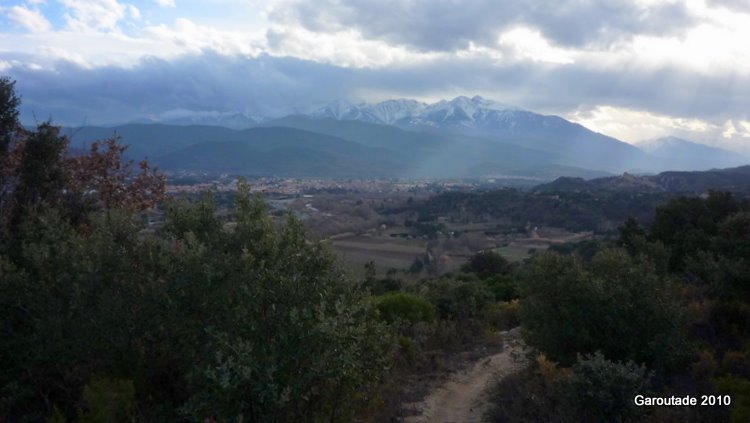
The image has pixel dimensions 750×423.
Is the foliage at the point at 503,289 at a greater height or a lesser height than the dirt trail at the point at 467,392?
lesser

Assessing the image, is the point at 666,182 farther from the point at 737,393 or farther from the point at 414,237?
the point at 737,393

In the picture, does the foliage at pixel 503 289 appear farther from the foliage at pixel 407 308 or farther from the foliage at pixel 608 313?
the foliage at pixel 608 313

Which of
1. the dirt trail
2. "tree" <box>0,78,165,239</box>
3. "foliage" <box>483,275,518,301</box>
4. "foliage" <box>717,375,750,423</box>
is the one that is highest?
"tree" <box>0,78,165,239</box>

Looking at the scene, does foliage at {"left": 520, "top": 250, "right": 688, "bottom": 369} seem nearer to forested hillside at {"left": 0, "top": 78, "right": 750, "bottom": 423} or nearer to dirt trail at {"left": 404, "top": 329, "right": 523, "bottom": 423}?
forested hillside at {"left": 0, "top": 78, "right": 750, "bottom": 423}

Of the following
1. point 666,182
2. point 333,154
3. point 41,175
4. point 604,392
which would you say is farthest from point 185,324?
point 333,154

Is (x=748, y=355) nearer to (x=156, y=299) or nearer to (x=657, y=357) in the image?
(x=657, y=357)

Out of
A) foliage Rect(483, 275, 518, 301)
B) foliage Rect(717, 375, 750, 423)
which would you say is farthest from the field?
foliage Rect(717, 375, 750, 423)

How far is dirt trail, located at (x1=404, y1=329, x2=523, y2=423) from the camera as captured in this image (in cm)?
855

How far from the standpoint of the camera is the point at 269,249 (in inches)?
210

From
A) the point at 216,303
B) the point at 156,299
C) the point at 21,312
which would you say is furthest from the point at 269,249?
the point at 21,312

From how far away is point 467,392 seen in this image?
967 centimetres

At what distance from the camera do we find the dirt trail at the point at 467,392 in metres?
8.55

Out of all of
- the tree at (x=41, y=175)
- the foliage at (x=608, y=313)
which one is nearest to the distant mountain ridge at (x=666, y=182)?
the foliage at (x=608, y=313)

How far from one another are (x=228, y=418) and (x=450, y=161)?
156757 mm
